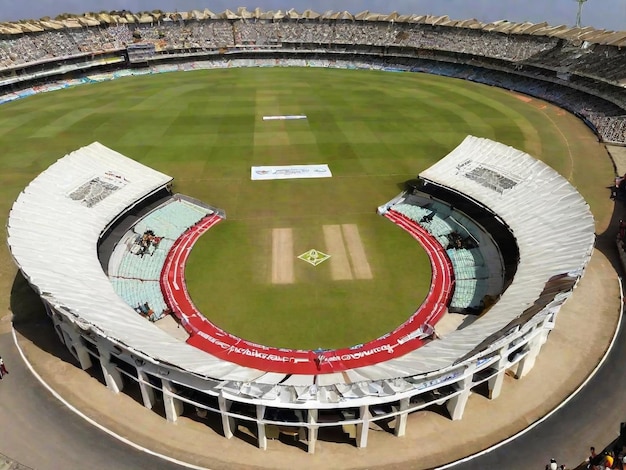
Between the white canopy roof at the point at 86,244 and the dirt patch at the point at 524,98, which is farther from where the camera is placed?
the dirt patch at the point at 524,98

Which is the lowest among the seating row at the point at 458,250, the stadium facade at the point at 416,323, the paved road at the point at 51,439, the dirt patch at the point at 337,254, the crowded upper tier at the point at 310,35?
the dirt patch at the point at 337,254

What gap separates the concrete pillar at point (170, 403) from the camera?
21.3 m

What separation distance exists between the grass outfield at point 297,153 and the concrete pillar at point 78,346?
759cm

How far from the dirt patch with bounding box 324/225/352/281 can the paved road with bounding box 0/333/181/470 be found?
17.8 metres

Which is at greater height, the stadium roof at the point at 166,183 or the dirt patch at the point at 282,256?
the stadium roof at the point at 166,183

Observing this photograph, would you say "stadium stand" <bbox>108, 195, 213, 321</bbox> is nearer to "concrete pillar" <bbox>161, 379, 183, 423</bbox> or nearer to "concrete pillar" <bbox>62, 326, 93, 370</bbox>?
"concrete pillar" <bbox>62, 326, 93, 370</bbox>

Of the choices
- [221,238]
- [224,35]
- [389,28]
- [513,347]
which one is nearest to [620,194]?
[513,347]

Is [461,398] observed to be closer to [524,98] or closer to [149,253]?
[149,253]

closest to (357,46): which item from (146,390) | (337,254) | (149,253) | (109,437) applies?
(337,254)

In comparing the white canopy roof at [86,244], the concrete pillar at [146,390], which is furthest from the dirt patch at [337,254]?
the concrete pillar at [146,390]

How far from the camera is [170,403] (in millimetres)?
21922

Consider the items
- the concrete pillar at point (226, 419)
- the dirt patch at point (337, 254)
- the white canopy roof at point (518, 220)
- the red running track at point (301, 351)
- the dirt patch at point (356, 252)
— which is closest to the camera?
the concrete pillar at point (226, 419)

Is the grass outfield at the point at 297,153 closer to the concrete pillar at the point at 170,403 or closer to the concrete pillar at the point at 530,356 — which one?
the concrete pillar at the point at 170,403

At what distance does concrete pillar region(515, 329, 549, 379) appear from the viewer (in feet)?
79.3
